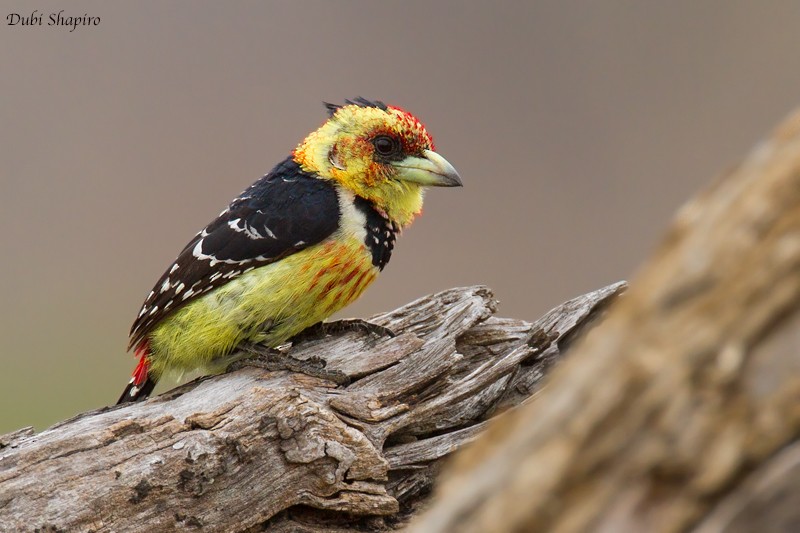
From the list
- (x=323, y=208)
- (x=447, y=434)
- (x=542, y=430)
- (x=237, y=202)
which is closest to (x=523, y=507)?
(x=542, y=430)

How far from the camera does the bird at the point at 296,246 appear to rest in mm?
3338

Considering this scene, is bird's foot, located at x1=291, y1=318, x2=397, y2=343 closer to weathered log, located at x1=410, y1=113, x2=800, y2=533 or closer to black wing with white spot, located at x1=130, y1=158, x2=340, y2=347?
black wing with white spot, located at x1=130, y1=158, x2=340, y2=347

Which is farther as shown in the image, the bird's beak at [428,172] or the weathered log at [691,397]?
the bird's beak at [428,172]

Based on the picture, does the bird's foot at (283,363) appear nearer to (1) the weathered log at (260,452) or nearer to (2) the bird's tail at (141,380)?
(1) the weathered log at (260,452)

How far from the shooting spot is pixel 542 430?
3.97 ft

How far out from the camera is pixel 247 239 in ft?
11.1

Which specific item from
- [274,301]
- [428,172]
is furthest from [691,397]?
[428,172]

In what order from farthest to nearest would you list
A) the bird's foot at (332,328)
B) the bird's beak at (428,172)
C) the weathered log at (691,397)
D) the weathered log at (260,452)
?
the bird's foot at (332,328) → the bird's beak at (428,172) → the weathered log at (260,452) → the weathered log at (691,397)

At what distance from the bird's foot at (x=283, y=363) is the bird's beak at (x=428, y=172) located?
816 mm

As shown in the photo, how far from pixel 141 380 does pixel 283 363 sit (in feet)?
2.24

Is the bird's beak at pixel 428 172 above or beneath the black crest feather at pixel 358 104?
beneath

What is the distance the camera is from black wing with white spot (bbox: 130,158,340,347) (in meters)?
3.35

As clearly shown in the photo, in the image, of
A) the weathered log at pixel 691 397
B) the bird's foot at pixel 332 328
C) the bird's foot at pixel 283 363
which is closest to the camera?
the weathered log at pixel 691 397

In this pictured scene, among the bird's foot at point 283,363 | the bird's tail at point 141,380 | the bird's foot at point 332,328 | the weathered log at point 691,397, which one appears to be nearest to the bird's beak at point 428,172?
the bird's foot at point 332,328
